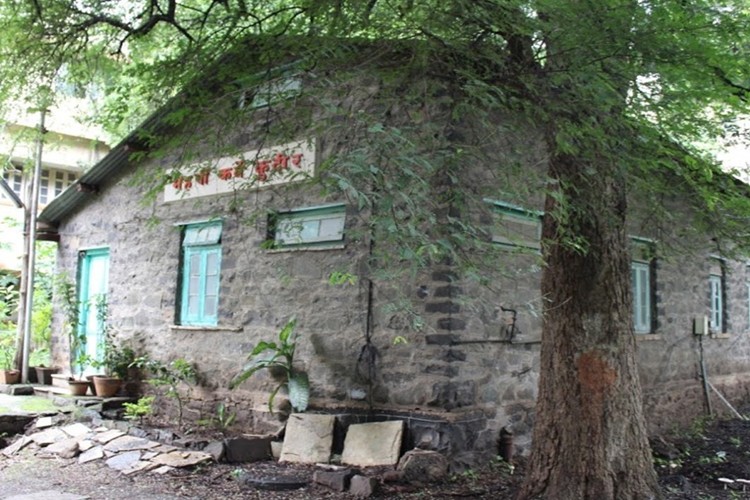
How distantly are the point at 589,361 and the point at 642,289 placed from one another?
5.08m

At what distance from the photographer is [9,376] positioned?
1099 centimetres

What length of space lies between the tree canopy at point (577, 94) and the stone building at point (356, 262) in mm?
323

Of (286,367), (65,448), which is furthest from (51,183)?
(286,367)

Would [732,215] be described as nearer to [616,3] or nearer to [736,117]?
[736,117]

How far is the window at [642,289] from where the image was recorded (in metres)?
9.91

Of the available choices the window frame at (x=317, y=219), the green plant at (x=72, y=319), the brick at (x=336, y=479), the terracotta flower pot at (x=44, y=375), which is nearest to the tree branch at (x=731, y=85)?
the window frame at (x=317, y=219)

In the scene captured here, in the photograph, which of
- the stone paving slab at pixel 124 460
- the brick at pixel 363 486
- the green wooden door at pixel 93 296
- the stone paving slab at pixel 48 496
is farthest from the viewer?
the green wooden door at pixel 93 296

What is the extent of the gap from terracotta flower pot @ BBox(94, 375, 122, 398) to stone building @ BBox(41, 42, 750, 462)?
23.6 inches

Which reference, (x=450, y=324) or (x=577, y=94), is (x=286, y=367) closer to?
(x=450, y=324)

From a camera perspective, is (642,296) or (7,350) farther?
(7,350)

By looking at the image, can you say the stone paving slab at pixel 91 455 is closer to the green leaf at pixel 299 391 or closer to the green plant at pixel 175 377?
the green plant at pixel 175 377

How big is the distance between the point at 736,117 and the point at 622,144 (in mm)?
1346

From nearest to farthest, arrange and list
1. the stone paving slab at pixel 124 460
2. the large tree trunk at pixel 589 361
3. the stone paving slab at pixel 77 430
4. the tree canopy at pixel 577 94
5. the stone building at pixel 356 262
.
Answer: the tree canopy at pixel 577 94
the stone building at pixel 356 262
the large tree trunk at pixel 589 361
the stone paving slab at pixel 124 460
the stone paving slab at pixel 77 430

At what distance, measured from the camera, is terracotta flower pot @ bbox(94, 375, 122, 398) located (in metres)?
9.55
